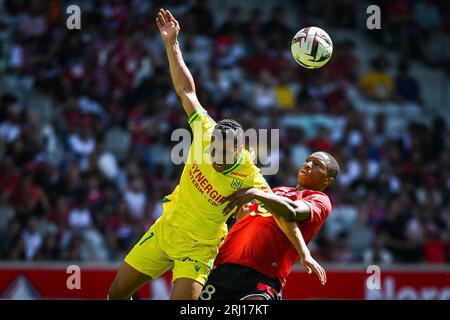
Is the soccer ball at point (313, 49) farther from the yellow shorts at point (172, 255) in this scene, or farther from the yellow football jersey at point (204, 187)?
the yellow shorts at point (172, 255)

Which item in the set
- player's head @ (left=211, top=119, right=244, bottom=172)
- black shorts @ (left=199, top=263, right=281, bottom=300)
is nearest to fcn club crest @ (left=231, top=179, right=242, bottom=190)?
player's head @ (left=211, top=119, right=244, bottom=172)

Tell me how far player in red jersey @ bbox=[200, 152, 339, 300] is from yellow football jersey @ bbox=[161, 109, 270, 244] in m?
0.23

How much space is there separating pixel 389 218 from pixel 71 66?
259 inches

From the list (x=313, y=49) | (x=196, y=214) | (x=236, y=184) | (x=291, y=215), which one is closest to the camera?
(x=291, y=215)

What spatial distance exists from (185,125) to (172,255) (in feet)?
27.1

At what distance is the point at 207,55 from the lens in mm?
17672

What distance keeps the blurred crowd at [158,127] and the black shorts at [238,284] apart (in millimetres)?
6540

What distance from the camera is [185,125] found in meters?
16.0

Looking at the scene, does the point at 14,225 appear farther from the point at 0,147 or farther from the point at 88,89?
the point at 88,89

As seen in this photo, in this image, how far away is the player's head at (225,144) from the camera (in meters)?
7.49

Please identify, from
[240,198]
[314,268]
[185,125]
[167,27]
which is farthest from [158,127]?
[314,268]

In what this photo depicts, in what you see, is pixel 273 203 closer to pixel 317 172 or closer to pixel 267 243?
pixel 267 243

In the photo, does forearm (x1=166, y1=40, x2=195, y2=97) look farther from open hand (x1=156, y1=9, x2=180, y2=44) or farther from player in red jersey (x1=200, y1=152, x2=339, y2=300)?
player in red jersey (x1=200, y1=152, x2=339, y2=300)

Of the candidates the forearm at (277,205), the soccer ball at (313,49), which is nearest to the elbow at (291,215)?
the forearm at (277,205)
